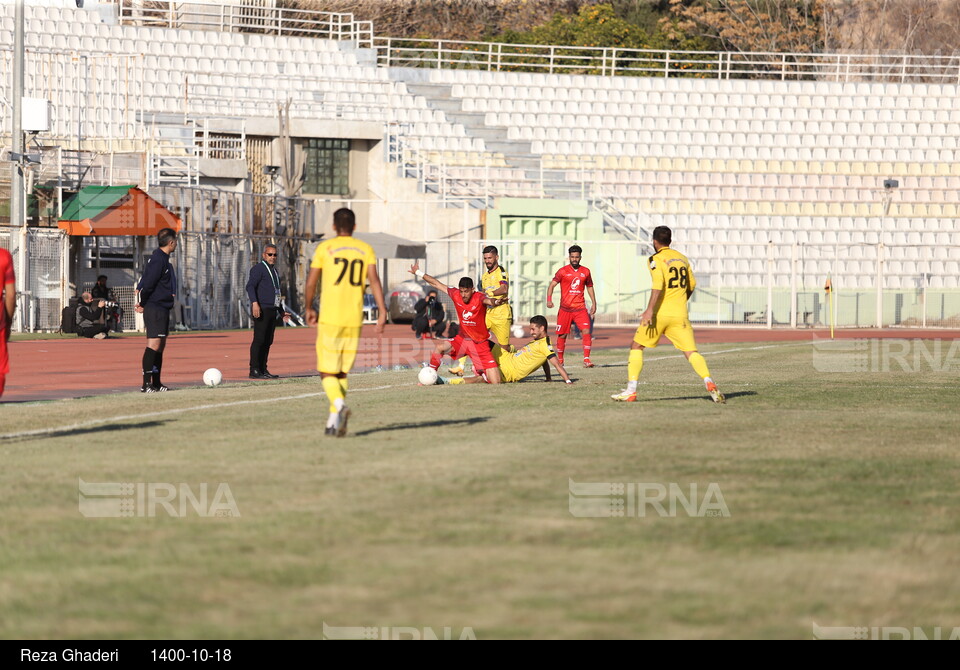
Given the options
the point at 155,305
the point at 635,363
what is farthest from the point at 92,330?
the point at 635,363

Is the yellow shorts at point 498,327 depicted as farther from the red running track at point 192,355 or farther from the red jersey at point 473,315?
the red running track at point 192,355

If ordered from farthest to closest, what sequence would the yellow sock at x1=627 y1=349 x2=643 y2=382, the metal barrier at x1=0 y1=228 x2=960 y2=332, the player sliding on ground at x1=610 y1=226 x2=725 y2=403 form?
the metal barrier at x1=0 y1=228 x2=960 y2=332, the yellow sock at x1=627 y1=349 x2=643 y2=382, the player sliding on ground at x1=610 y1=226 x2=725 y2=403

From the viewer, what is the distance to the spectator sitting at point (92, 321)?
31203 mm

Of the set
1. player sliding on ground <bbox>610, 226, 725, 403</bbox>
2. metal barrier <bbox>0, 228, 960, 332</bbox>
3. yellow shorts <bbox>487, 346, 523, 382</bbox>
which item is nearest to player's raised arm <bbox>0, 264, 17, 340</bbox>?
player sliding on ground <bbox>610, 226, 725, 403</bbox>

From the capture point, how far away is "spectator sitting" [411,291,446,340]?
27.7m

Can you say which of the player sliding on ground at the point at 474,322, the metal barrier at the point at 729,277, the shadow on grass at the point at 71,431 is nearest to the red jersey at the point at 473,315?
the player sliding on ground at the point at 474,322

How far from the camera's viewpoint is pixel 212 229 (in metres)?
37.2

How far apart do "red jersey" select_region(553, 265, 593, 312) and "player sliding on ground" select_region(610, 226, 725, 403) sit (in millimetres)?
6736

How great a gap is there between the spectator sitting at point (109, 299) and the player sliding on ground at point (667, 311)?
19470 mm

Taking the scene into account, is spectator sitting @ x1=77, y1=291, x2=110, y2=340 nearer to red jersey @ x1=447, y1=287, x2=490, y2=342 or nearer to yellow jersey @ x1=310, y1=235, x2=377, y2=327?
red jersey @ x1=447, y1=287, x2=490, y2=342

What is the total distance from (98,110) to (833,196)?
26.3 m

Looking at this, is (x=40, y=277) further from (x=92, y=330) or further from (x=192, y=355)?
(x=192, y=355)

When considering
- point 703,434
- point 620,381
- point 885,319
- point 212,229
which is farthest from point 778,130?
point 703,434
